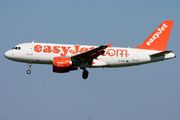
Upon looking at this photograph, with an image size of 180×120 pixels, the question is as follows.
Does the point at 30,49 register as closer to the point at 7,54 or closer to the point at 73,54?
the point at 7,54

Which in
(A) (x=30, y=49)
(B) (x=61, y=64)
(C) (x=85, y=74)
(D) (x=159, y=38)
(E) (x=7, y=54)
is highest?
(D) (x=159, y=38)

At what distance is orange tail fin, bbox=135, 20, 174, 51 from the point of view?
44406 millimetres

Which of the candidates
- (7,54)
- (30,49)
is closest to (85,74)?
(30,49)

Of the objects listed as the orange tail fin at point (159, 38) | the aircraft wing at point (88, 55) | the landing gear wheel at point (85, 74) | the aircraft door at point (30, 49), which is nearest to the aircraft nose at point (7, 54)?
the aircraft door at point (30, 49)

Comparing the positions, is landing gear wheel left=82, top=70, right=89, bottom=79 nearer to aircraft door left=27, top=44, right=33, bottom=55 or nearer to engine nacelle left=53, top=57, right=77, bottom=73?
engine nacelle left=53, top=57, right=77, bottom=73

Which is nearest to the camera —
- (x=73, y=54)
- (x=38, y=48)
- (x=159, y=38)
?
(x=38, y=48)

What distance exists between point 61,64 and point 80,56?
2.44 m

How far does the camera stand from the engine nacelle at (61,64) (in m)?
39.2

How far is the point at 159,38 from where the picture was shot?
44969 mm

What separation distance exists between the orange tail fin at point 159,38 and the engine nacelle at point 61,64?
1035cm

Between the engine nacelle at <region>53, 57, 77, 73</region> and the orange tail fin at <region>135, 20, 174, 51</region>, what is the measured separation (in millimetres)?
10349

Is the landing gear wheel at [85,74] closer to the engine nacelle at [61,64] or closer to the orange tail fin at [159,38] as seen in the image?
the engine nacelle at [61,64]

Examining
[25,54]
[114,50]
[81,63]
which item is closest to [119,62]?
[114,50]

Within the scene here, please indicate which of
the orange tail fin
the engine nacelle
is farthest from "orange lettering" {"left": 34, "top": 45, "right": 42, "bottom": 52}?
the orange tail fin
